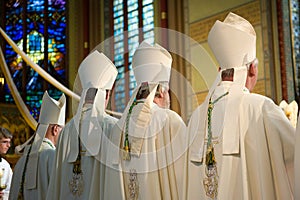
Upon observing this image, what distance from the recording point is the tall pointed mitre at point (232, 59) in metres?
3.73

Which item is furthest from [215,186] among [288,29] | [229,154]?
[288,29]

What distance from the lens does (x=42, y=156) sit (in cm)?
570

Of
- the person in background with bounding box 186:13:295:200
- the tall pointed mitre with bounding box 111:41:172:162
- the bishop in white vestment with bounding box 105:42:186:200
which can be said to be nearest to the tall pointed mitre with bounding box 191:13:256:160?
the person in background with bounding box 186:13:295:200

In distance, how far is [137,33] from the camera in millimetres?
12789

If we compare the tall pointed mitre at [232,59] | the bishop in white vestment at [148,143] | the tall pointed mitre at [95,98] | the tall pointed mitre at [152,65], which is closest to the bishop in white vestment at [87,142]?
the tall pointed mitre at [95,98]

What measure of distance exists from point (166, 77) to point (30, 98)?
9.13 metres

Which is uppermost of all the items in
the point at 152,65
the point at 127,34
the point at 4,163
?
the point at 127,34

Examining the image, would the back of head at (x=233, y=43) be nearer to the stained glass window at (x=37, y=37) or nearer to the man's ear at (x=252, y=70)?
the man's ear at (x=252, y=70)

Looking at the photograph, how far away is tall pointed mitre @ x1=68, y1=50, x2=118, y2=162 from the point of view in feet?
16.5

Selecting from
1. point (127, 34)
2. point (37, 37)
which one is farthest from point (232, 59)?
point (37, 37)

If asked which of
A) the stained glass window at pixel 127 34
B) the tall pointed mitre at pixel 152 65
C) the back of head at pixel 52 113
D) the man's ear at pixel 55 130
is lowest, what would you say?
the man's ear at pixel 55 130

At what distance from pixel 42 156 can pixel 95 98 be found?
1006mm

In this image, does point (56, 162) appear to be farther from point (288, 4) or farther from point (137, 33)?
point (137, 33)

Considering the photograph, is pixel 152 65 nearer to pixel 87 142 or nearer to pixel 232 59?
pixel 87 142
